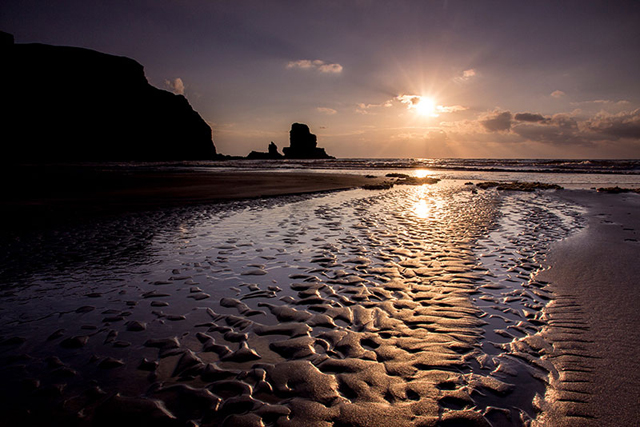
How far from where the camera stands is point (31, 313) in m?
4.45

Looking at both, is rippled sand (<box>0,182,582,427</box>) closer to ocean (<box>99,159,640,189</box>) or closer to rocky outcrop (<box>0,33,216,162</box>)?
ocean (<box>99,159,640,189</box>)

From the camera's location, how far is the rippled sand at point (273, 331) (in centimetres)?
273

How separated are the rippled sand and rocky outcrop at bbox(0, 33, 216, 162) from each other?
340ft

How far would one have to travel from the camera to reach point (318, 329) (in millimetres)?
4133

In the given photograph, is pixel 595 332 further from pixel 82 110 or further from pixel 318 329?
pixel 82 110

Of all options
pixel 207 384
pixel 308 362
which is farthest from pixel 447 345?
pixel 207 384

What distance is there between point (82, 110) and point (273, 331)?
148 meters

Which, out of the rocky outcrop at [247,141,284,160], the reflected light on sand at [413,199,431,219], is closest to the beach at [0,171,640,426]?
the reflected light on sand at [413,199,431,219]

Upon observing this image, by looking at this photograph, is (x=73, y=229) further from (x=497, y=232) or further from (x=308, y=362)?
(x=497, y=232)

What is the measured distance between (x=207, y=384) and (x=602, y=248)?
1014 cm

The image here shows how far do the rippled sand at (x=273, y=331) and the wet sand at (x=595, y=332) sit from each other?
8.8 inches

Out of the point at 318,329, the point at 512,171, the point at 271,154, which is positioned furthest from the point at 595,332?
the point at 271,154

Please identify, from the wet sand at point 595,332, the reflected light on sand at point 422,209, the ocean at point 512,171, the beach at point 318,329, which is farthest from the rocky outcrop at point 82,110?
the wet sand at point 595,332

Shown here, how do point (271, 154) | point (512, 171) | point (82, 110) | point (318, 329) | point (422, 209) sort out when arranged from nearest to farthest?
point (318, 329) < point (422, 209) < point (512, 171) < point (82, 110) < point (271, 154)
